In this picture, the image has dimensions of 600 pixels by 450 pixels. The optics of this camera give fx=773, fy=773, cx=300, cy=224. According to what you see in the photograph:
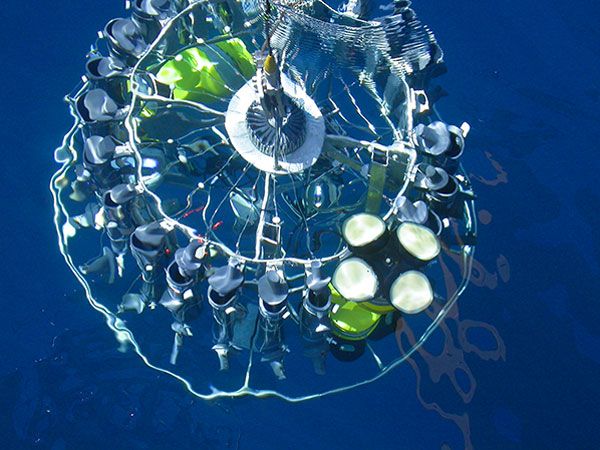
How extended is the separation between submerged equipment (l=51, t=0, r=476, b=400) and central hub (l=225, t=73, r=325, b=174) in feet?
0.07

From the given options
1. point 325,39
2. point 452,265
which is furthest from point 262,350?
point 325,39

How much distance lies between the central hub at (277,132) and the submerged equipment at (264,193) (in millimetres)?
22

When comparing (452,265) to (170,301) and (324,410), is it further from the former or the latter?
(170,301)

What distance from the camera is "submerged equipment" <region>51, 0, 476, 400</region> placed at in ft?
24.8

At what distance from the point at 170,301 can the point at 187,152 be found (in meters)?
2.14

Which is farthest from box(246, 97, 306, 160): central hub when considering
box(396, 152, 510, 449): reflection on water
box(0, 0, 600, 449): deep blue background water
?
box(0, 0, 600, 449): deep blue background water

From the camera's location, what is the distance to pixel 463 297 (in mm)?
9445

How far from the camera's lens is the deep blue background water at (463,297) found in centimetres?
872

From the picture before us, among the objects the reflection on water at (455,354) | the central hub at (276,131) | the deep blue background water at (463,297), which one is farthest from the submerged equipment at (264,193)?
the deep blue background water at (463,297)

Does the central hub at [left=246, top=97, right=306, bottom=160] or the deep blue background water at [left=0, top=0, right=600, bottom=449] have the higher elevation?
the central hub at [left=246, top=97, right=306, bottom=160]

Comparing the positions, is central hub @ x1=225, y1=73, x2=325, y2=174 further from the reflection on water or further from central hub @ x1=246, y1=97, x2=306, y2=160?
the reflection on water

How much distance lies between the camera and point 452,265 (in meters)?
9.43

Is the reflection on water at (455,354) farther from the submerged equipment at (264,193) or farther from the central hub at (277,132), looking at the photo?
the central hub at (277,132)

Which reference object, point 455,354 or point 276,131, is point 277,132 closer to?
point 276,131
